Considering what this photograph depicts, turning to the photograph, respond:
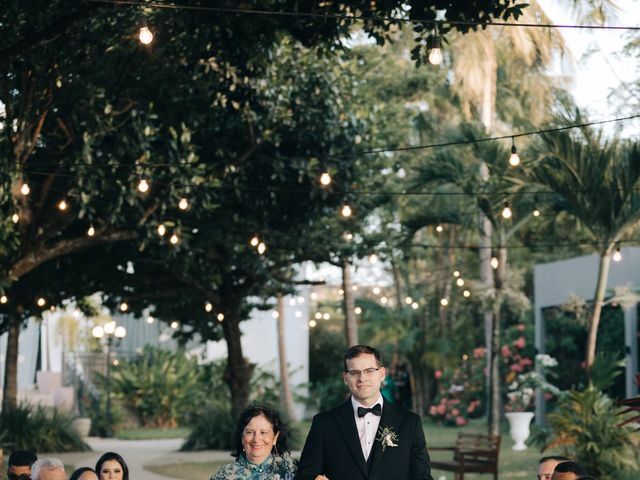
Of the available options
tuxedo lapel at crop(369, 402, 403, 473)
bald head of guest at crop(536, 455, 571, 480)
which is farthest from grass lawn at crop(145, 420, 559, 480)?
tuxedo lapel at crop(369, 402, 403, 473)

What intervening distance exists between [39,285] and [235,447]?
61.7ft

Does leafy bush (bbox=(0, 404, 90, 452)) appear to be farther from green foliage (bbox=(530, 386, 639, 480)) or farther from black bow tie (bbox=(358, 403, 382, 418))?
black bow tie (bbox=(358, 403, 382, 418))

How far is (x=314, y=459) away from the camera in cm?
662

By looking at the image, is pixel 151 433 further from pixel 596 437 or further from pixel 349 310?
pixel 596 437

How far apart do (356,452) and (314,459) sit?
0.25m

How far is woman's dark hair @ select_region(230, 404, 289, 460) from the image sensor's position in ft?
22.5

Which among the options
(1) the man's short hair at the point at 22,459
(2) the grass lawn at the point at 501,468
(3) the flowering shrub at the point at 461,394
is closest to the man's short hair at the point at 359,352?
(1) the man's short hair at the point at 22,459

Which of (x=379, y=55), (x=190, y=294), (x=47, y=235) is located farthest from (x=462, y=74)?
(x=47, y=235)

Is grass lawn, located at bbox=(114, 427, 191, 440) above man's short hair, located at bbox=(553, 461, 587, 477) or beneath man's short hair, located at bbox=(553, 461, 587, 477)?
above

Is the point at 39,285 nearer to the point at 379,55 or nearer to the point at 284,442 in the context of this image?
the point at 379,55

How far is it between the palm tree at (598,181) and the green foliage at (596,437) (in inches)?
86.1

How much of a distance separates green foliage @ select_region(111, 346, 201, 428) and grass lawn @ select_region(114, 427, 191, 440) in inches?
21.7

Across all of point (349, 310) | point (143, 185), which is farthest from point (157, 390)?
point (143, 185)

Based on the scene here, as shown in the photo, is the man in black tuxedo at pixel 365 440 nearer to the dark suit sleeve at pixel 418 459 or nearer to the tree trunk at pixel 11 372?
the dark suit sleeve at pixel 418 459
